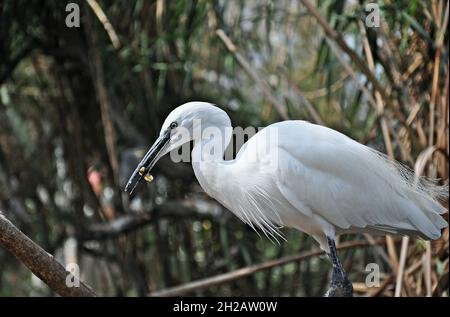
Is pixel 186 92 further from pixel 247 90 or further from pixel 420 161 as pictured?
pixel 420 161

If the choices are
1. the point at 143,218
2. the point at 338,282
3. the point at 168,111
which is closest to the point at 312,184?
the point at 338,282

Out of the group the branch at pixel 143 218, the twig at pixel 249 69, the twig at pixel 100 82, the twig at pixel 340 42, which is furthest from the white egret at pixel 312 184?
the branch at pixel 143 218

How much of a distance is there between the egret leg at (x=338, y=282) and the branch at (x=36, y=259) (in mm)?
696

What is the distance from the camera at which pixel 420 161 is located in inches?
88.2

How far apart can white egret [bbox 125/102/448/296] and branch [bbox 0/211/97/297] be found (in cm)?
35

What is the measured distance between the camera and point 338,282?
7.06 feet

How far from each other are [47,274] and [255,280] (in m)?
1.77

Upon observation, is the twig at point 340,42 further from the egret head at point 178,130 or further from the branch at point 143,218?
the branch at point 143,218

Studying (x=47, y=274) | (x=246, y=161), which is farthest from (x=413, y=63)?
(x=47, y=274)

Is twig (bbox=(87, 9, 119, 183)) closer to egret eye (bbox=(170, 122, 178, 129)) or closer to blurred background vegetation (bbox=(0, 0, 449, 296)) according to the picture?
blurred background vegetation (bbox=(0, 0, 449, 296))

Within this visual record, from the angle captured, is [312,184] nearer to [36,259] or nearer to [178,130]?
[178,130]

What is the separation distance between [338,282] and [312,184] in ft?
0.94

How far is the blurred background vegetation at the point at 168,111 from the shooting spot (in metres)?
2.71

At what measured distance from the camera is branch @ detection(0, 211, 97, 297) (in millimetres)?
1687
